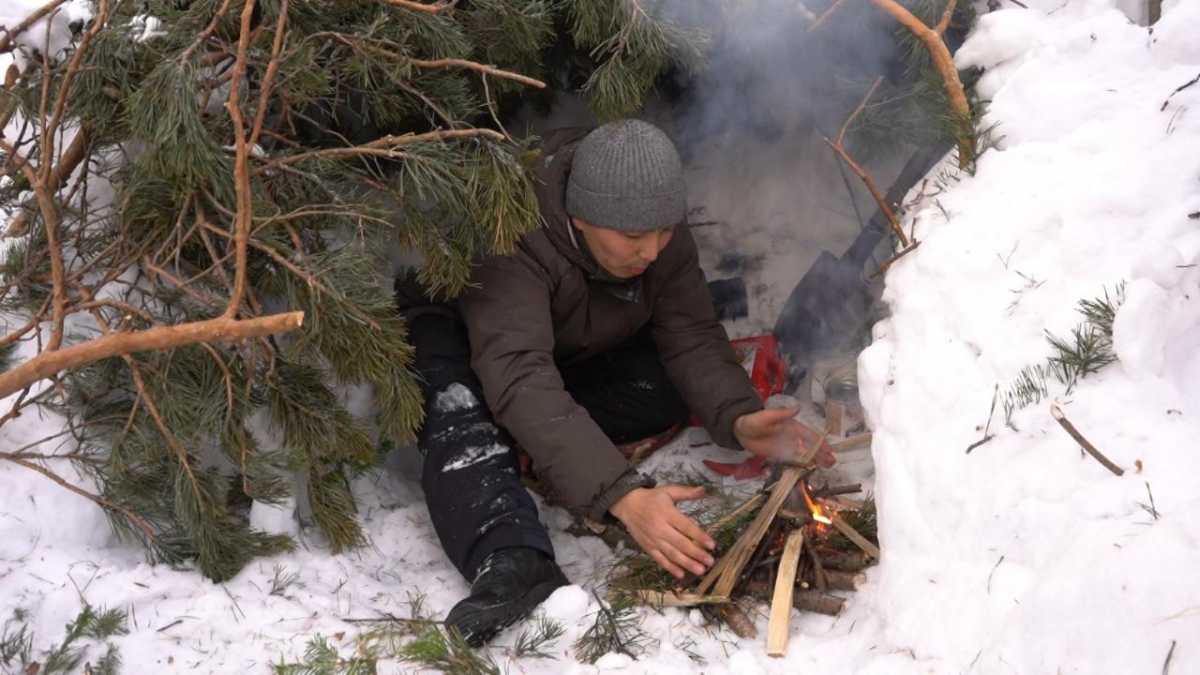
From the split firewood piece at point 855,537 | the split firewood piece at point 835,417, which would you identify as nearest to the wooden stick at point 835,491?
the split firewood piece at point 855,537

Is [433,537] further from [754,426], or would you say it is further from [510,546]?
[754,426]

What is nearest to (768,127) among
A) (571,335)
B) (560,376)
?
(571,335)

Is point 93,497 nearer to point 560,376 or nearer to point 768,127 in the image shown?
point 560,376

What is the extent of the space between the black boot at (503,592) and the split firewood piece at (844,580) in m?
0.76

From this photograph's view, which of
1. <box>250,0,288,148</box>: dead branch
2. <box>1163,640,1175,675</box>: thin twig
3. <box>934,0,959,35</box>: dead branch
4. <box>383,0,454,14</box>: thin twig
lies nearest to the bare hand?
<box>934,0,959,35</box>: dead branch

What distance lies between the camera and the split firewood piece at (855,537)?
2.72m

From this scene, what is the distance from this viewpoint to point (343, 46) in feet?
8.81

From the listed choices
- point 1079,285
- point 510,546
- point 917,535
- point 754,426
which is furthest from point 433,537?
point 1079,285

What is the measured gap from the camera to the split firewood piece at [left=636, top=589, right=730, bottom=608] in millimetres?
2662

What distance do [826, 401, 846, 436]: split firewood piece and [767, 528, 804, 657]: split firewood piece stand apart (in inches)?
32.5

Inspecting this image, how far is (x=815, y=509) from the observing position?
2881 millimetres

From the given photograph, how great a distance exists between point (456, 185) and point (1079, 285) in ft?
5.16

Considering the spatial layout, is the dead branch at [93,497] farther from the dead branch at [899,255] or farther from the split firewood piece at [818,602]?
the dead branch at [899,255]

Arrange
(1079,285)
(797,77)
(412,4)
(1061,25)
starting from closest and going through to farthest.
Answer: (1079,285)
(412,4)
(1061,25)
(797,77)
